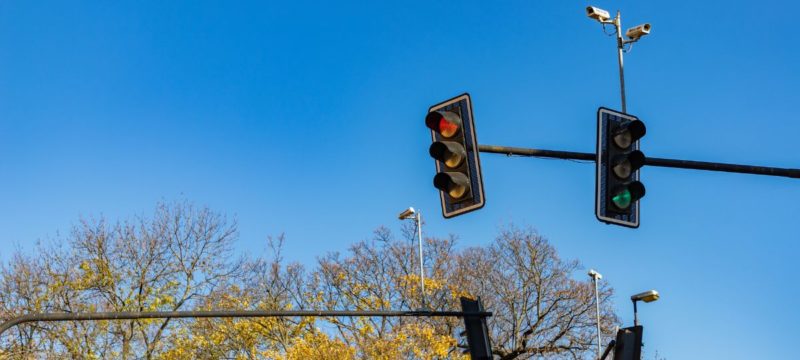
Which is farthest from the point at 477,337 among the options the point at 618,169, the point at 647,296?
the point at 647,296

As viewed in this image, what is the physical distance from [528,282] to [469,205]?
143 feet

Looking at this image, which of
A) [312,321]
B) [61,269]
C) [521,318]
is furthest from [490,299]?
[61,269]

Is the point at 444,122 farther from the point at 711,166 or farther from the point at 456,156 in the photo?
the point at 711,166

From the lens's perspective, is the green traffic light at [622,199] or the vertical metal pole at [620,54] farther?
the vertical metal pole at [620,54]

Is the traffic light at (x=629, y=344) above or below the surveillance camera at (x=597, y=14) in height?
below

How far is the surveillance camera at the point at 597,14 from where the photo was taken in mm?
14562

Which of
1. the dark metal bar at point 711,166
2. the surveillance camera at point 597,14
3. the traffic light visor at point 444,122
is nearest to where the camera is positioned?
the traffic light visor at point 444,122

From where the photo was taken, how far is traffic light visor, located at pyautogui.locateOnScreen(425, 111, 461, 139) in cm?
939

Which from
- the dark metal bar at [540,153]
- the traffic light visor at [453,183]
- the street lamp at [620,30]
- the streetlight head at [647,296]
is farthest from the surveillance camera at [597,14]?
the streetlight head at [647,296]

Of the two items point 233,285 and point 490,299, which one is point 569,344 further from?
point 233,285

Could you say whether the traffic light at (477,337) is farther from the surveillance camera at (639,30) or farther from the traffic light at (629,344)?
the surveillance camera at (639,30)

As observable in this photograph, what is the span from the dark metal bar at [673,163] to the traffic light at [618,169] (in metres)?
0.16

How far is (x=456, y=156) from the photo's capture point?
30.5 feet

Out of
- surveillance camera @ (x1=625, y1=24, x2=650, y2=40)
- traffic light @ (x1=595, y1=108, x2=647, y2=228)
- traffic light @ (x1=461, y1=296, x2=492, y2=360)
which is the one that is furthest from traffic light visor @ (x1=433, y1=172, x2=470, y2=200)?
surveillance camera @ (x1=625, y1=24, x2=650, y2=40)
